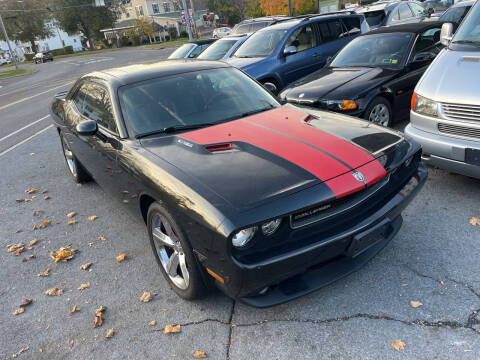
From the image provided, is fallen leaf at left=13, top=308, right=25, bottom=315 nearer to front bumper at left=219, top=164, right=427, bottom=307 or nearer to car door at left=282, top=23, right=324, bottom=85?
front bumper at left=219, top=164, right=427, bottom=307

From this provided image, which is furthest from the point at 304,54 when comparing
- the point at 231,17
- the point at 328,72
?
the point at 231,17

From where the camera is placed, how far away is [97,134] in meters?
3.92

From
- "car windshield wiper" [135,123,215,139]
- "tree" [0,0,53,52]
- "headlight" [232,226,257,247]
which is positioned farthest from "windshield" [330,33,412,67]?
"tree" [0,0,53,52]

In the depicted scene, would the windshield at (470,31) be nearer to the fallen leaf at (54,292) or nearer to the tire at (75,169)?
the fallen leaf at (54,292)

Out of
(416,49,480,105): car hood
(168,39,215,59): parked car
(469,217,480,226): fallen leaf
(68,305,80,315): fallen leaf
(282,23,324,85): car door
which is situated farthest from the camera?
(168,39,215,59): parked car

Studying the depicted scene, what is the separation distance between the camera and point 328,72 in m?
6.57

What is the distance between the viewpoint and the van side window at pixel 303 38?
28.6 feet

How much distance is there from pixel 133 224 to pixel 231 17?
2419 inches

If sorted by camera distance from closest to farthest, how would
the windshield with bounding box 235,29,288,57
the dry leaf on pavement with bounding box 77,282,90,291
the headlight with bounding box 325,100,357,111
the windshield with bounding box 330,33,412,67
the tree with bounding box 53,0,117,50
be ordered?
the dry leaf on pavement with bounding box 77,282,90,291 < the headlight with bounding box 325,100,357,111 < the windshield with bounding box 330,33,412,67 < the windshield with bounding box 235,29,288,57 < the tree with bounding box 53,0,117,50

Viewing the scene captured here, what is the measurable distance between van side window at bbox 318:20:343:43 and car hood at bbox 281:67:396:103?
117 inches

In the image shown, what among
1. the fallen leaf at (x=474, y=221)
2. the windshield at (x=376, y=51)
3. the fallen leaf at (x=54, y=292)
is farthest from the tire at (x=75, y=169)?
the fallen leaf at (x=474, y=221)

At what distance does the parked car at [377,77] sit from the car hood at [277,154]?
6.89 ft

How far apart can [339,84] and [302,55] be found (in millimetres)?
3178

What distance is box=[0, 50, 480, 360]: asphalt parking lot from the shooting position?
8.03 feet
